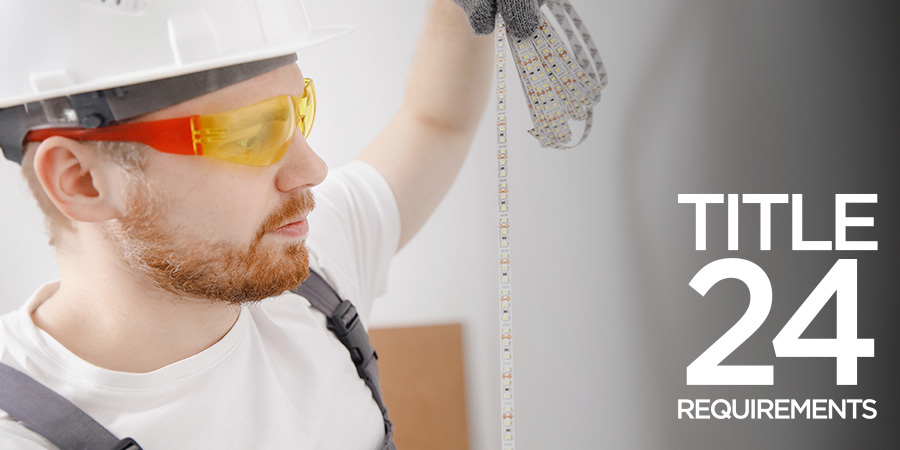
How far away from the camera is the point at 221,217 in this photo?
78 centimetres

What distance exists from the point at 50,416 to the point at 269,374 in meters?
0.26

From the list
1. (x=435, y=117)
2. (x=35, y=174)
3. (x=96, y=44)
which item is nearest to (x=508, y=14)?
(x=435, y=117)

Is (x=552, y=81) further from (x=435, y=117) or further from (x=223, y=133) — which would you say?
(x=223, y=133)

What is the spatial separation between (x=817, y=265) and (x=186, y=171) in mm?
938

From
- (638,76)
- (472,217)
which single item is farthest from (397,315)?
(638,76)

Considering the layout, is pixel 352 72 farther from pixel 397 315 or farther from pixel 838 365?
pixel 838 365

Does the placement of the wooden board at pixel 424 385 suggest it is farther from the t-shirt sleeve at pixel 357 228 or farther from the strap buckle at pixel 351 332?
the strap buckle at pixel 351 332

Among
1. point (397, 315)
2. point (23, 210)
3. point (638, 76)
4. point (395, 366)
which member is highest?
point (638, 76)

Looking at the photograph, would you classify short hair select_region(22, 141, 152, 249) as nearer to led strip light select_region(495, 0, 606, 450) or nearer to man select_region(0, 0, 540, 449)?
man select_region(0, 0, 540, 449)

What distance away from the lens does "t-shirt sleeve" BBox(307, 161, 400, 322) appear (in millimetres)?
1074

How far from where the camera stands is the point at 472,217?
1.28 m

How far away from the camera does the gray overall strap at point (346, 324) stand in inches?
39.7

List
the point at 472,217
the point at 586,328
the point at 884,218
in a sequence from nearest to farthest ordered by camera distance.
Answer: the point at 884,218 → the point at 586,328 → the point at 472,217

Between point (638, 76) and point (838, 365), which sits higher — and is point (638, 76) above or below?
above
